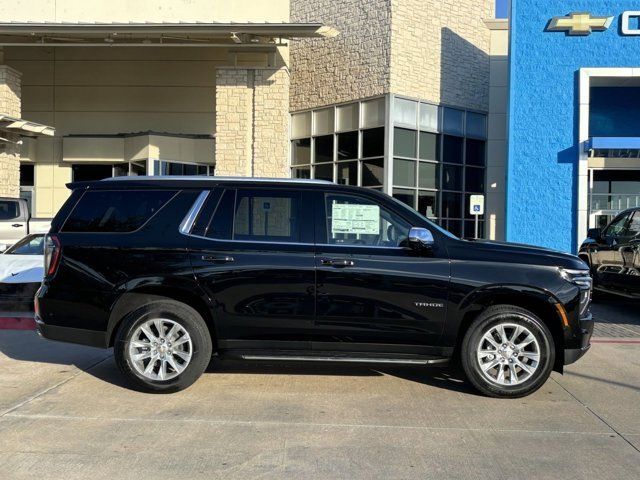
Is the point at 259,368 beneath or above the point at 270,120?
beneath

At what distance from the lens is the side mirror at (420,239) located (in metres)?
5.42

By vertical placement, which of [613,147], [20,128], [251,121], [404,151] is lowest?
[613,147]

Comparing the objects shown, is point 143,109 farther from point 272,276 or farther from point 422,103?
point 272,276

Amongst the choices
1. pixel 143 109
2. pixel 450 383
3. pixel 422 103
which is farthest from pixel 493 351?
pixel 143 109

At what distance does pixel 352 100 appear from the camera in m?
19.4

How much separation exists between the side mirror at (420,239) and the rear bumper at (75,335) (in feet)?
9.86

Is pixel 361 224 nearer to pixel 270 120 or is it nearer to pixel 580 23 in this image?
pixel 270 120

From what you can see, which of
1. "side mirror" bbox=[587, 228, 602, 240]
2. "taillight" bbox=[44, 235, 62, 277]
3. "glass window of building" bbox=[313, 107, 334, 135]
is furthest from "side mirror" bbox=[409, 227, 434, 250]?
"glass window of building" bbox=[313, 107, 334, 135]

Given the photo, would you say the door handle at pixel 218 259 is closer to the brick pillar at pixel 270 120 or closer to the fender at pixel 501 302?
the fender at pixel 501 302

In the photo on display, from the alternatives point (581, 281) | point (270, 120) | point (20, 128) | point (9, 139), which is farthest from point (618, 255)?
point (9, 139)

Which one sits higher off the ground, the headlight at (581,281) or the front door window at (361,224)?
the front door window at (361,224)

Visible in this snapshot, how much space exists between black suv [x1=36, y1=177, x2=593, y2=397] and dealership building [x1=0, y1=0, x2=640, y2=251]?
1200 cm

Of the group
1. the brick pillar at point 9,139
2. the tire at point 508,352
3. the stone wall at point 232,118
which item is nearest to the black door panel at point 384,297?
the tire at point 508,352

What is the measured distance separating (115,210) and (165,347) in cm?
Answer: 140
